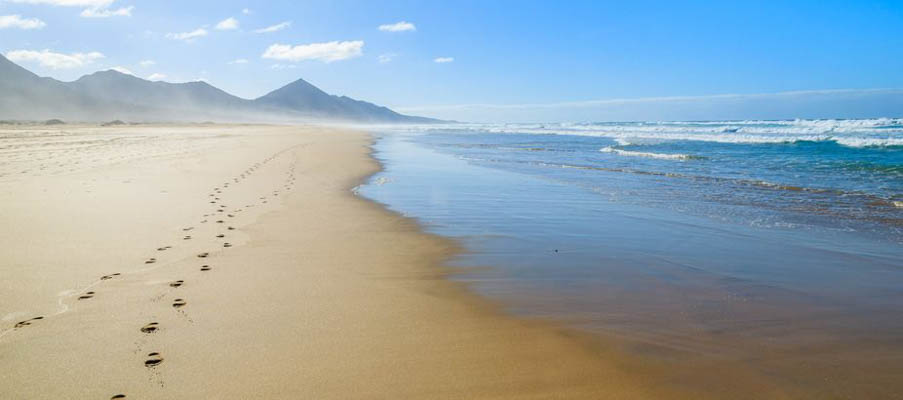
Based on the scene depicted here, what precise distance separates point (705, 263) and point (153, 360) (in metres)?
4.50

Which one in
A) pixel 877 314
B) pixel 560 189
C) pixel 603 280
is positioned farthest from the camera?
pixel 560 189

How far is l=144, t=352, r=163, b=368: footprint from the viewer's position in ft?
8.58

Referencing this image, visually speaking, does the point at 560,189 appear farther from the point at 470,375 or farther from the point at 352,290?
the point at 470,375

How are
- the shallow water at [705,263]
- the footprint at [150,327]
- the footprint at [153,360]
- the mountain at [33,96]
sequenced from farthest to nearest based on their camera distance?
the mountain at [33,96]
the footprint at [150,327]
the shallow water at [705,263]
the footprint at [153,360]

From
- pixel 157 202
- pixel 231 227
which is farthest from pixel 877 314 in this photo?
pixel 157 202

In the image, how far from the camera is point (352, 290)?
12.9ft

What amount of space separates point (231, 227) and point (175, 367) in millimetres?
3734

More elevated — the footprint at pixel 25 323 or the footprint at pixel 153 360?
the footprint at pixel 25 323

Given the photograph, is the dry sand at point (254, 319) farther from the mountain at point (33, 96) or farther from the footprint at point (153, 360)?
the mountain at point (33, 96)

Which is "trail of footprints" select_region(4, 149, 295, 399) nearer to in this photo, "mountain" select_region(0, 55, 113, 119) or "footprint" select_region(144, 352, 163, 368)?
"footprint" select_region(144, 352, 163, 368)

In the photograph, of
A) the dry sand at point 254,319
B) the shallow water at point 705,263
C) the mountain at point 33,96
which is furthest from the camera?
the mountain at point 33,96

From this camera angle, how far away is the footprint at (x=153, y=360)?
2616 millimetres

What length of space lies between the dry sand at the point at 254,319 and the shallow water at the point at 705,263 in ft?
1.65

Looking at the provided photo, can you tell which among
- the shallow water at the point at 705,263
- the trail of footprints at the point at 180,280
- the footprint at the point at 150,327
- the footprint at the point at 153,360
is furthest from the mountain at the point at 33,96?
the footprint at the point at 153,360
